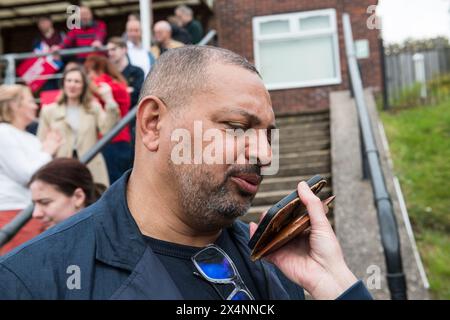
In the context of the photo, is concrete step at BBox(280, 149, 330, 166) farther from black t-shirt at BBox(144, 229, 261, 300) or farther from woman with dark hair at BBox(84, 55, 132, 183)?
black t-shirt at BBox(144, 229, 261, 300)

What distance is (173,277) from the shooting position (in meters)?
1.59

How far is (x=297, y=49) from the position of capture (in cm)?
1155

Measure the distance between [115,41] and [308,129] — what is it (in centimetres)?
323

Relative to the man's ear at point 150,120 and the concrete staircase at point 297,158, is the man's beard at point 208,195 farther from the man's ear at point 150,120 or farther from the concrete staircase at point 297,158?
the concrete staircase at point 297,158

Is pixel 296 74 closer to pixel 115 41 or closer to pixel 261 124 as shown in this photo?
pixel 115 41

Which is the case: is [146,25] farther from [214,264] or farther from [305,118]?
→ [214,264]

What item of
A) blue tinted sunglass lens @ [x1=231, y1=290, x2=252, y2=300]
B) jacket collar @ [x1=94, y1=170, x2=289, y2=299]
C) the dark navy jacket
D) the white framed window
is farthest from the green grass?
the dark navy jacket

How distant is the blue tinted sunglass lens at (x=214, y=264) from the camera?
5.40 ft

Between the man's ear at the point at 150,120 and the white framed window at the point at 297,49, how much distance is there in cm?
957

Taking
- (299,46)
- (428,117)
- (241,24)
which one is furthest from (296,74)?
(428,117)

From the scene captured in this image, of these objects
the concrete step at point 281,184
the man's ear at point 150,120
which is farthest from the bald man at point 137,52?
the man's ear at point 150,120

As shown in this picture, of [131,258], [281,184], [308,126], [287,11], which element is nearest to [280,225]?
[131,258]

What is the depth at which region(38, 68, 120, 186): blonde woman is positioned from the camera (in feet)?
16.0
